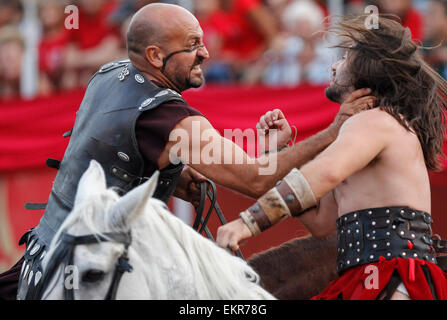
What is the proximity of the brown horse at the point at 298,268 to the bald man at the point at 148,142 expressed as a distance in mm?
512

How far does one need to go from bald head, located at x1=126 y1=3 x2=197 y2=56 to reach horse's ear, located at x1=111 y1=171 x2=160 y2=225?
1.33 m

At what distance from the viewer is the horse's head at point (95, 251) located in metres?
2.48

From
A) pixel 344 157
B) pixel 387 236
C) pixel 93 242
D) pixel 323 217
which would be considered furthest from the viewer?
pixel 323 217

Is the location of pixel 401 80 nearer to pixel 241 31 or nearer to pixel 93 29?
pixel 241 31

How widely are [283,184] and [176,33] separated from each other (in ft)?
3.97

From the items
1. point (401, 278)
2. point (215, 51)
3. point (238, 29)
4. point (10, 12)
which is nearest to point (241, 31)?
point (238, 29)

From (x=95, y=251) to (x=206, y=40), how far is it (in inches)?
217

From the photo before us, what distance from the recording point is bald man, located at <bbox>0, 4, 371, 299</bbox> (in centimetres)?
326

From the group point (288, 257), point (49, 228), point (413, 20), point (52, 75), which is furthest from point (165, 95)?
point (52, 75)

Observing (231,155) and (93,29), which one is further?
(93,29)

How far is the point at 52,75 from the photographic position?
825 cm

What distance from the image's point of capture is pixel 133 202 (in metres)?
2.39

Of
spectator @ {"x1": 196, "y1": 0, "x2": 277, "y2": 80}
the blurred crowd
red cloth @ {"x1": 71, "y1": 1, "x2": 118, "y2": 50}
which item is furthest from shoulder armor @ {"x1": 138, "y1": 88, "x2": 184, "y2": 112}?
red cloth @ {"x1": 71, "y1": 1, "x2": 118, "y2": 50}

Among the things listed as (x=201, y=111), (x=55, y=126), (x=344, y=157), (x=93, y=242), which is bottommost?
(x=55, y=126)
